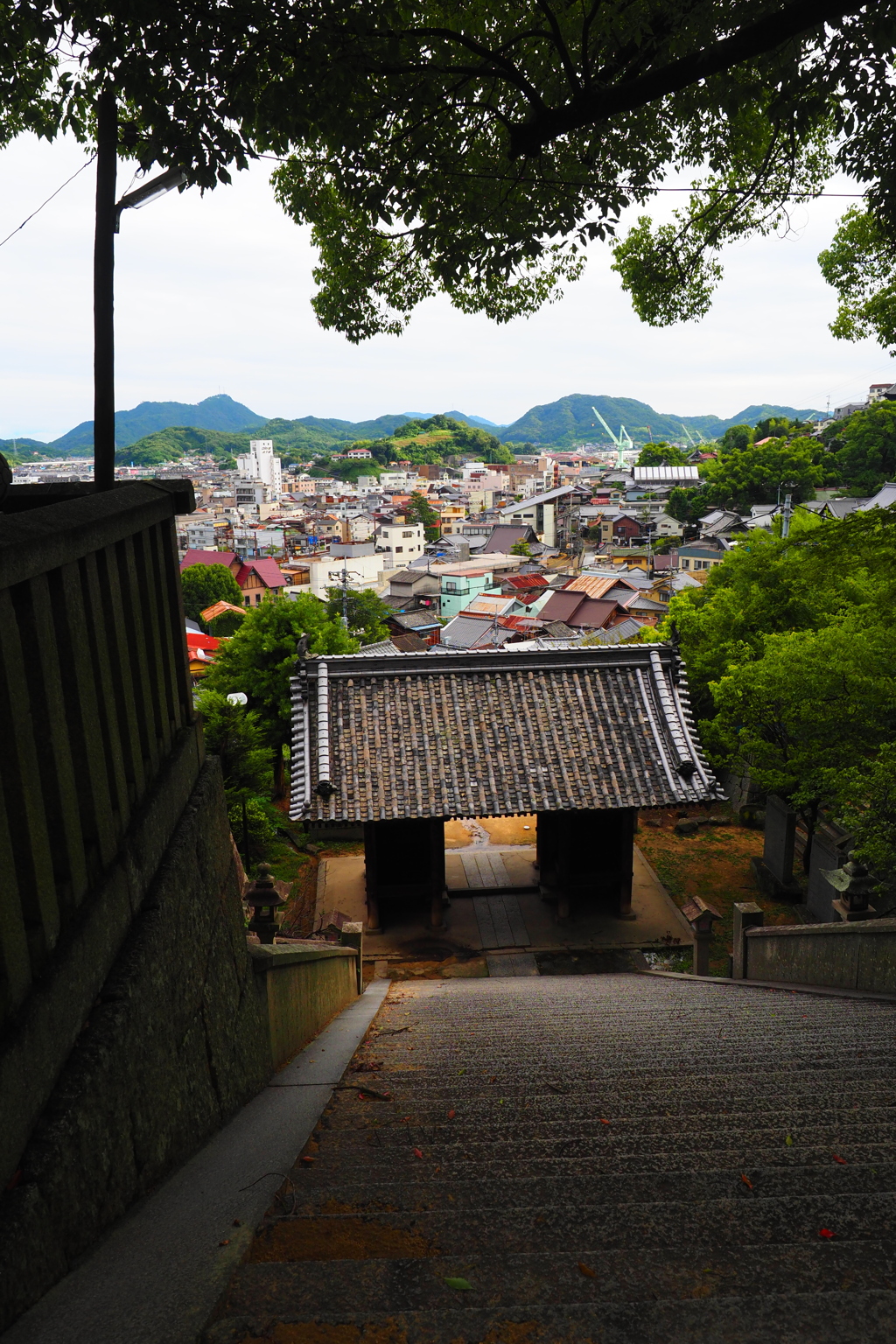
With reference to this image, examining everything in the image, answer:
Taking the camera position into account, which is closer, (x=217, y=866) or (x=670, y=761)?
(x=217, y=866)

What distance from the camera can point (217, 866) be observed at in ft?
14.4

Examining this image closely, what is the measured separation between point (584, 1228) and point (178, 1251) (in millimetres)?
1285

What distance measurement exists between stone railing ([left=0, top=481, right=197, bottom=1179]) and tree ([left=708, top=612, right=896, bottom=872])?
10.4 metres

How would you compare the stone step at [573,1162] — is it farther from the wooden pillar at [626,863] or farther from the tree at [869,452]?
the tree at [869,452]

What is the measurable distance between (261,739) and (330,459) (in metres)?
178

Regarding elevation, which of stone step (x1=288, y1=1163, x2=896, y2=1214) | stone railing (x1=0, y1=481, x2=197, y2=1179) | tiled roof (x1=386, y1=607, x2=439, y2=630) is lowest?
tiled roof (x1=386, y1=607, x2=439, y2=630)

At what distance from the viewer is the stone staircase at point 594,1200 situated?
6.97ft

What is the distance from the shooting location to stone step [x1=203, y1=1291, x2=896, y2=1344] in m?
2.04

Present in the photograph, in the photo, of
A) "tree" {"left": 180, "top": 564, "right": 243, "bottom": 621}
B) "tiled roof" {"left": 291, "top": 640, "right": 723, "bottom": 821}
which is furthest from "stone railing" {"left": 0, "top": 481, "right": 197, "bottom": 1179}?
"tree" {"left": 180, "top": 564, "right": 243, "bottom": 621}

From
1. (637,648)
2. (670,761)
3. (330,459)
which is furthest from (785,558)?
(330,459)

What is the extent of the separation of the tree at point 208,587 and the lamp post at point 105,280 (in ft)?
192

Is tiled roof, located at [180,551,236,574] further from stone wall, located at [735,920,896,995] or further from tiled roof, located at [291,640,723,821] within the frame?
stone wall, located at [735,920,896,995]

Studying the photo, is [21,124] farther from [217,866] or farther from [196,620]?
[196,620]

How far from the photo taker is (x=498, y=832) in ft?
60.8
